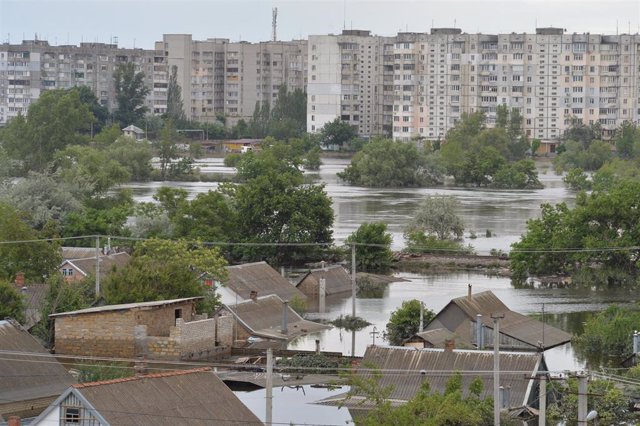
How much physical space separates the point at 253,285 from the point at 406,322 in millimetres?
4288

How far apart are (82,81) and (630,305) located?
324 feet

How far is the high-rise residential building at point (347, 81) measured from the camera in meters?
113

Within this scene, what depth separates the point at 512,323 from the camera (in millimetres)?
26500

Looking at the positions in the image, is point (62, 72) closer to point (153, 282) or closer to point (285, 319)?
point (285, 319)

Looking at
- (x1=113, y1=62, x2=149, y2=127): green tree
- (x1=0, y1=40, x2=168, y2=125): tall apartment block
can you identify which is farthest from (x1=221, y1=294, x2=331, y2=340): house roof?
(x1=0, y1=40, x2=168, y2=125): tall apartment block

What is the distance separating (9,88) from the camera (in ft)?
414

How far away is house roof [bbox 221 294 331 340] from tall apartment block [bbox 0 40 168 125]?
96.8m

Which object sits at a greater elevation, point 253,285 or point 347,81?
point 347,81

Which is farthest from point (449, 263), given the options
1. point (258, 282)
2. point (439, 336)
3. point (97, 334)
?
point (97, 334)

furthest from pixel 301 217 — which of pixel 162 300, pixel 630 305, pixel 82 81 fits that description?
pixel 82 81

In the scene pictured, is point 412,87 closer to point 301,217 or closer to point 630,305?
point 301,217

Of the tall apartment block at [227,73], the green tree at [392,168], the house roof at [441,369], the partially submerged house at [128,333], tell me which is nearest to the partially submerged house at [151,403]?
the house roof at [441,369]

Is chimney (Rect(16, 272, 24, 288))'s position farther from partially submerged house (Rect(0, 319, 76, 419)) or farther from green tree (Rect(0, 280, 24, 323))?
partially submerged house (Rect(0, 319, 76, 419))

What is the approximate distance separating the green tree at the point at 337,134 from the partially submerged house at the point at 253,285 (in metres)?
74.0
